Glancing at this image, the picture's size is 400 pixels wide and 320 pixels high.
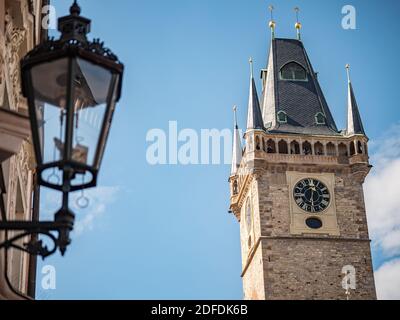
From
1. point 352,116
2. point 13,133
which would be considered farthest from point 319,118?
point 13,133

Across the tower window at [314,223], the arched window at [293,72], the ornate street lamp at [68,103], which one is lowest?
the ornate street lamp at [68,103]

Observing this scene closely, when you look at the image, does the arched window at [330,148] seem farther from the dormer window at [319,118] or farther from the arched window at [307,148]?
the dormer window at [319,118]

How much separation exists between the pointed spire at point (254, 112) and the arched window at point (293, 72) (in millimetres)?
2235

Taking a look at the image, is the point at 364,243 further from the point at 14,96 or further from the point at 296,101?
the point at 14,96

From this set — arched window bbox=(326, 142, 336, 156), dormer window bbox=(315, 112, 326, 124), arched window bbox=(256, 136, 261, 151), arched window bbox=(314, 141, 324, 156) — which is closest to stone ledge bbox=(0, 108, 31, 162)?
arched window bbox=(256, 136, 261, 151)

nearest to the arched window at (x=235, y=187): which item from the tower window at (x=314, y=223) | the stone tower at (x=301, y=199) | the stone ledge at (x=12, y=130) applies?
the stone tower at (x=301, y=199)

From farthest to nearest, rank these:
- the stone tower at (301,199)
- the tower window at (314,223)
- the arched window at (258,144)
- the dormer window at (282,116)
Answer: the dormer window at (282,116) < the arched window at (258,144) < the tower window at (314,223) < the stone tower at (301,199)

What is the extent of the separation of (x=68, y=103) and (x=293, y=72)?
4696 centimetres

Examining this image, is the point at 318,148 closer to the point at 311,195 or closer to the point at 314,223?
the point at 311,195

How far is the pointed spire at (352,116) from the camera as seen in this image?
4675 centimetres

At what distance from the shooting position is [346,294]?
137ft

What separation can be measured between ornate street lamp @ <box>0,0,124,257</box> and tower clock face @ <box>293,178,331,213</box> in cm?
3977

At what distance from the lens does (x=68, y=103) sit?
4191mm
